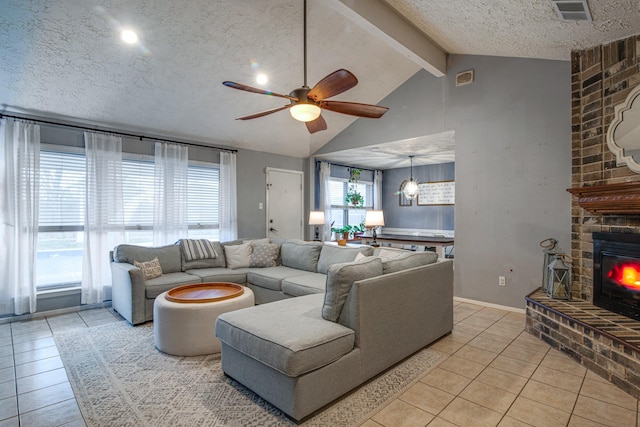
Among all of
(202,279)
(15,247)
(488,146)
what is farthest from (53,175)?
(488,146)

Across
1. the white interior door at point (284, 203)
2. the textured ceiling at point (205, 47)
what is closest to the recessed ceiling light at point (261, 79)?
the textured ceiling at point (205, 47)

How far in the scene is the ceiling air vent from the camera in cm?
247

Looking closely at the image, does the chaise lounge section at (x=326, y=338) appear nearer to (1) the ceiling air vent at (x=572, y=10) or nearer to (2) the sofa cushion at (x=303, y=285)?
(2) the sofa cushion at (x=303, y=285)

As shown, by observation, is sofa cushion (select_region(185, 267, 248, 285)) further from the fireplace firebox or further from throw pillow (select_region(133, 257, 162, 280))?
the fireplace firebox

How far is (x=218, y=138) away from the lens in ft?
17.6

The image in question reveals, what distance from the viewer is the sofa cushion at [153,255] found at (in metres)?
4.05

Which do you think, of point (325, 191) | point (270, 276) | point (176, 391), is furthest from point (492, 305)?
point (325, 191)

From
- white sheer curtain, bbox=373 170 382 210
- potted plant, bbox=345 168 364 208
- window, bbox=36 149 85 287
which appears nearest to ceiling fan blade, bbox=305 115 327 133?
window, bbox=36 149 85 287

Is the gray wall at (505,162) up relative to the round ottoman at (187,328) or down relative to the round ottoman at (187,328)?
up

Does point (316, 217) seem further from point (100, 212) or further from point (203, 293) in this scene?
point (100, 212)

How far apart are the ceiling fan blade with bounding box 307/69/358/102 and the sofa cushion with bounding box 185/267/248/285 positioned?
102 inches

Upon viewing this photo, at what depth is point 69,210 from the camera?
4141mm

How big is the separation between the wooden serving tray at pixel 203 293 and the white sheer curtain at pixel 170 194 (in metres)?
1.74

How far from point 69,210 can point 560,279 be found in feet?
18.4
